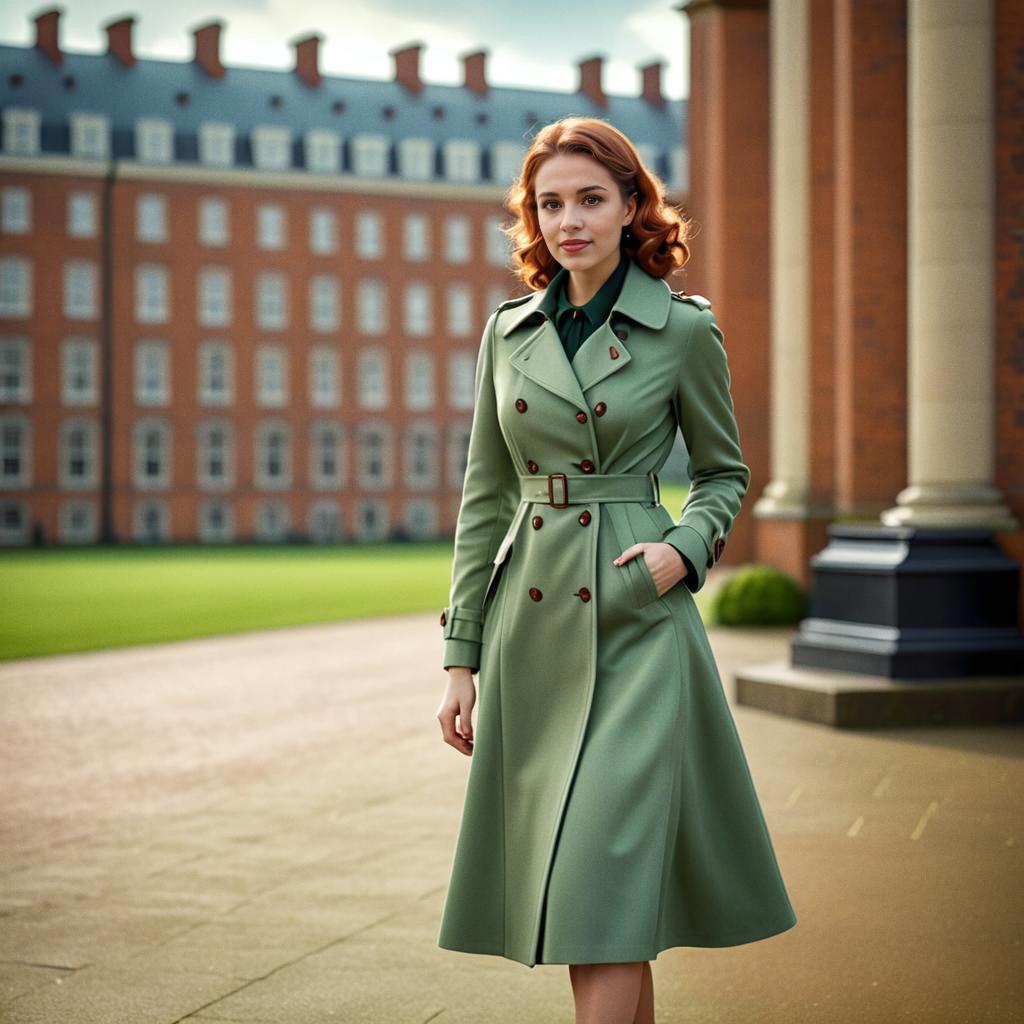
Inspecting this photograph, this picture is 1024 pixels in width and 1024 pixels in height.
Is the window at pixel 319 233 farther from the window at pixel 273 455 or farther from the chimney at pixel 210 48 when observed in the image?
the chimney at pixel 210 48

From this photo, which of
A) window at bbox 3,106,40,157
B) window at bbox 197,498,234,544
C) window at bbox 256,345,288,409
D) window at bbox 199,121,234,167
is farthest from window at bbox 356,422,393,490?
window at bbox 3,106,40,157

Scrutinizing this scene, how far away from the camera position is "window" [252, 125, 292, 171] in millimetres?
60500

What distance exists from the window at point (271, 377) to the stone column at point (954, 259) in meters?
50.6

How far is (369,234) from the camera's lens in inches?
2363

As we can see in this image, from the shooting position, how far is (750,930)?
9.77 ft

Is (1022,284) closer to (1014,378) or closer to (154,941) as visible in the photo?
(1014,378)

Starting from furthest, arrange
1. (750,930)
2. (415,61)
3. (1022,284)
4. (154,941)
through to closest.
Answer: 1. (415,61)
2. (1022,284)
3. (154,941)
4. (750,930)

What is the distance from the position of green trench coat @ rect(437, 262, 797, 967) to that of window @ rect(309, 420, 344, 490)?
5718 centimetres

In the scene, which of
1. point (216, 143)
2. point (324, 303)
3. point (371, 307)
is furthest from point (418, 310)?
point (216, 143)

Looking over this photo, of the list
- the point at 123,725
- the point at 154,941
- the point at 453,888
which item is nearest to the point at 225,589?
the point at 123,725

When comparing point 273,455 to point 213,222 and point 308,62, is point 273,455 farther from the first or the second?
point 308,62

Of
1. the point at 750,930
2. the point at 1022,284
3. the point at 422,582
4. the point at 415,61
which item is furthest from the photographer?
the point at 415,61

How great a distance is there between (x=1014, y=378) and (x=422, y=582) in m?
20.4

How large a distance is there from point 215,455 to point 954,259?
5105 centimetres
